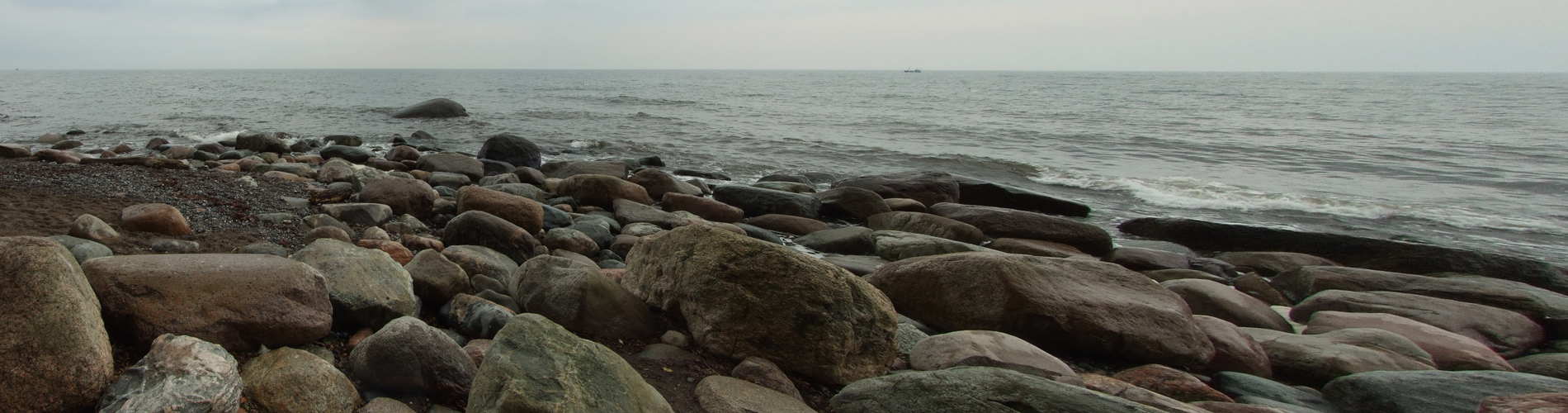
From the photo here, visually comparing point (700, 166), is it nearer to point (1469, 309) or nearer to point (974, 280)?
point (974, 280)

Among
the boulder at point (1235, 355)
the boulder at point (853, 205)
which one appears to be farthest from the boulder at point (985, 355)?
the boulder at point (853, 205)


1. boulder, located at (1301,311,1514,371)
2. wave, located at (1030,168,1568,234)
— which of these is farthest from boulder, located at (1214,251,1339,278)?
wave, located at (1030,168,1568,234)

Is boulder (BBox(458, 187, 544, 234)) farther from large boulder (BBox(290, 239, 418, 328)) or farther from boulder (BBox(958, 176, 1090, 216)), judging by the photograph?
boulder (BBox(958, 176, 1090, 216))

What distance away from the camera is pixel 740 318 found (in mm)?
3676

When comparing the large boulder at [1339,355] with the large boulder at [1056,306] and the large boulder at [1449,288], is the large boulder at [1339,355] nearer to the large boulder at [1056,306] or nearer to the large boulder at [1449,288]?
the large boulder at [1056,306]

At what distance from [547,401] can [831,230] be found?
5952 millimetres

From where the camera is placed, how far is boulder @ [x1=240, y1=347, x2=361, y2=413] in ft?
8.52

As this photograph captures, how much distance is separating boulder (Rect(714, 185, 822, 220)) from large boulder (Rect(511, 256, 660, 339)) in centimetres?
534

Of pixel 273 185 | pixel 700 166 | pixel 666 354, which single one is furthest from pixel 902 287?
pixel 700 166

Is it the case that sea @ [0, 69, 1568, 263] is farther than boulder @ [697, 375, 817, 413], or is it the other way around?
sea @ [0, 69, 1568, 263]

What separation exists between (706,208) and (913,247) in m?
2.87

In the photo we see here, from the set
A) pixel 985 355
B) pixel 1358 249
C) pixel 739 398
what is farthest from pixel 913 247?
pixel 1358 249

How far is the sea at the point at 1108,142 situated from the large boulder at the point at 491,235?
7.29 meters

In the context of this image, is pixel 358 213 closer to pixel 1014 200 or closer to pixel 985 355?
pixel 985 355
